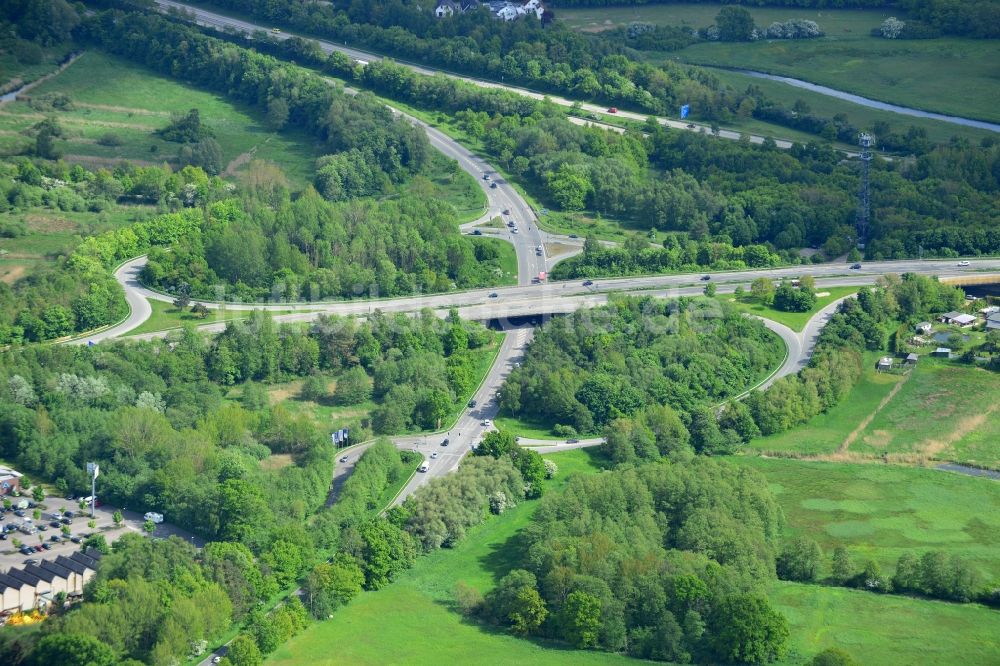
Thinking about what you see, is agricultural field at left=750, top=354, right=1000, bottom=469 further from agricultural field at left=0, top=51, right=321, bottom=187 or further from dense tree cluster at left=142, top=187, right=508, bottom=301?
agricultural field at left=0, top=51, right=321, bottom=187

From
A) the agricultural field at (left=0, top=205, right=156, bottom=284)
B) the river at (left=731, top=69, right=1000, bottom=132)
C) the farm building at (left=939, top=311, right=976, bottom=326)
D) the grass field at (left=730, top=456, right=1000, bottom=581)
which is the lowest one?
the grass field at (left=730, top=456, right=1000, bottom=581)

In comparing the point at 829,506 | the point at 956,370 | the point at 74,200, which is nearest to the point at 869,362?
the point at 956,370

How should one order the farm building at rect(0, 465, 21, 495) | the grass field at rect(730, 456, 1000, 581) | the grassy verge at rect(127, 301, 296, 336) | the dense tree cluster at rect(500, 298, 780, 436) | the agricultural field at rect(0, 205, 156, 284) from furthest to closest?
the agricultural field at rect(0, 205, 156, 284)
the grassy verge at rect(127, 301, 296, 336)
the dense tree cluster at rect(500, 298, 780, 436)
the farm building at rect(0, 465, 21, 495)
the grass field at rect(730, 456, 1000, 581)

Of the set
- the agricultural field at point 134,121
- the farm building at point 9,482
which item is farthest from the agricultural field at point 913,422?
the agricultural field at point 134,121

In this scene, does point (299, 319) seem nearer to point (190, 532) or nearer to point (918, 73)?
point (190, 532)

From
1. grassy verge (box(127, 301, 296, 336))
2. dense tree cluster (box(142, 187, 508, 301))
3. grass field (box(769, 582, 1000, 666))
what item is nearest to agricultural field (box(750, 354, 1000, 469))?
grass field (box(769, 582, 1000, 666))

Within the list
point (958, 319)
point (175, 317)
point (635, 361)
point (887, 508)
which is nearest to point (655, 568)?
point (887, 508)
